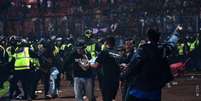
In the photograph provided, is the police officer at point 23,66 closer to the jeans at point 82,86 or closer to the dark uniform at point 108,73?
the jeans at point 82,86

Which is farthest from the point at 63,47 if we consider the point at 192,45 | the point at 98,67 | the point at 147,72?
the point at 147,72

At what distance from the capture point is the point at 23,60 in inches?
657

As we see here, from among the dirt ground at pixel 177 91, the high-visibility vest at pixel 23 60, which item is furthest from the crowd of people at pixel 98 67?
the dirt ground at pixel 177 91

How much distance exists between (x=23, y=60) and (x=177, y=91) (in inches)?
221

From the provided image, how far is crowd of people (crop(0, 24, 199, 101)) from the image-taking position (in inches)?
302

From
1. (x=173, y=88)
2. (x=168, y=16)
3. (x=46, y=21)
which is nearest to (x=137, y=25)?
(x=168, y=16)

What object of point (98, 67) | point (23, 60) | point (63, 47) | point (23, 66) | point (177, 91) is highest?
point (98, 67)

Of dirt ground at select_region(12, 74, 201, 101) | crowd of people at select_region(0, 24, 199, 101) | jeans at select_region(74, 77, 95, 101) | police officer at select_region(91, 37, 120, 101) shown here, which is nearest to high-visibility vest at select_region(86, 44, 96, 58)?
crowd of people at select_region(0, 24, 199, 101)

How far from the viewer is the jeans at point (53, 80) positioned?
57.7 feet

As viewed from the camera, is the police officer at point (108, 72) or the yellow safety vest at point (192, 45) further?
the yellow safety vest at point (192, 45)

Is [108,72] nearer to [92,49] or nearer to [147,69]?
[147,69]

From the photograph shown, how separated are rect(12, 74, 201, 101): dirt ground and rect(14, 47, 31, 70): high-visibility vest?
5.49 ft

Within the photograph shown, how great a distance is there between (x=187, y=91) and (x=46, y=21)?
1274 centimetres

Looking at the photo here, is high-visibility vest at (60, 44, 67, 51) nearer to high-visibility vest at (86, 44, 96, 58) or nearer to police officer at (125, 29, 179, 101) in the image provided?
high-visibility vest at (86, 44, 96, 58)
